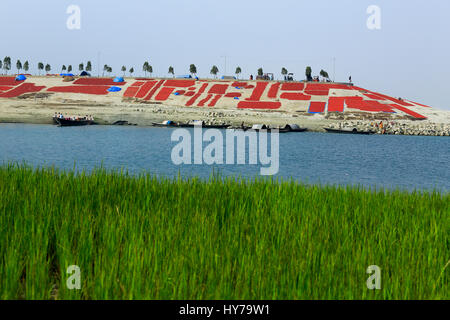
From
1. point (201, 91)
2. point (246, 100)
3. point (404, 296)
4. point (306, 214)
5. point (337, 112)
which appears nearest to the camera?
point (404, 296)

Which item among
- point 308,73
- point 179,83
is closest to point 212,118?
point 179,83

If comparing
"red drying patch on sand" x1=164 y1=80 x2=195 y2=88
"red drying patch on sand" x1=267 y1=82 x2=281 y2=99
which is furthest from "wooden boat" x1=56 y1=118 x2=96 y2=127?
"red drying patch on sand" x1=267 y1=82 x2=281 y2=99

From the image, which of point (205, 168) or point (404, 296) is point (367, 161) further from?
point (404, 296)

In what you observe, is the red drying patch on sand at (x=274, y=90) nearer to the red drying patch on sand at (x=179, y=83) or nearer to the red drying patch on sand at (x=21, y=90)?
the red drying patch on sand at (x=179, y=83)

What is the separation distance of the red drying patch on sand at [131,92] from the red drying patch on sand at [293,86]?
27416mm

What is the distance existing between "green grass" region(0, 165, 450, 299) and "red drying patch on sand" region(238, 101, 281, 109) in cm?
A: 6440

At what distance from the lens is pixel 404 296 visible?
416 cm

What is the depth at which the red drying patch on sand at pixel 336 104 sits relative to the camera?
70.1 metres

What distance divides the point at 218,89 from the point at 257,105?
12270mm

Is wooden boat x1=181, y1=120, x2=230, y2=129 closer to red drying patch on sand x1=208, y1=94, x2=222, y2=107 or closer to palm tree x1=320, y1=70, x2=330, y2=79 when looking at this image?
red drying patch on sand x1=208, y1=94, x2=222, y2=107

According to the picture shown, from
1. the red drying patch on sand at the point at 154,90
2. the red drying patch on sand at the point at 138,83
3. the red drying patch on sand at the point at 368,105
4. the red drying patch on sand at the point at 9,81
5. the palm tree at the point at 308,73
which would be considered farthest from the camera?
the palm tree at the point at 308,73

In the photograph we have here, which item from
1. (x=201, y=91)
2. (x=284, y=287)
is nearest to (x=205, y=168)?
(x=284, y=287)

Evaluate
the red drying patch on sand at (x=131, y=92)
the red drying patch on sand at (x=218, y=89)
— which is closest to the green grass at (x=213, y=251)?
the red drying patch on sand at (x=131, y=92)
